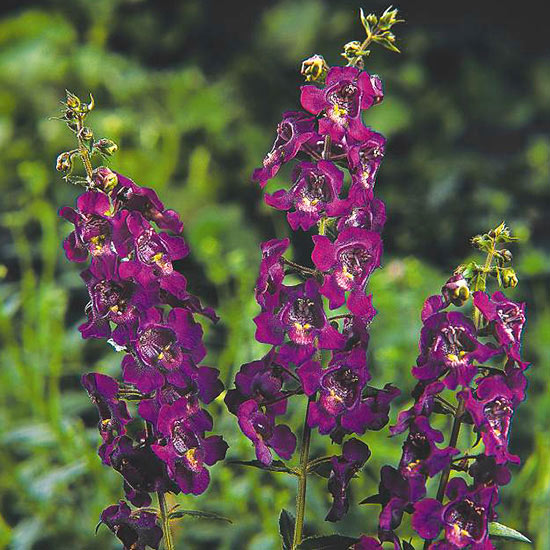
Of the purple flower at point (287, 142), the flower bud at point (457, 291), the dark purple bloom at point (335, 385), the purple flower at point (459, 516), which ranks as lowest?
the purple flower at point (459, 516)

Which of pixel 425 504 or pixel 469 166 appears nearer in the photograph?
pixel 425 504

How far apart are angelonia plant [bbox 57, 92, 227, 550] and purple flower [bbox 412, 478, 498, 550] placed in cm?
19

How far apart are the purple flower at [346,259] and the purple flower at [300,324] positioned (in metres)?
0.02

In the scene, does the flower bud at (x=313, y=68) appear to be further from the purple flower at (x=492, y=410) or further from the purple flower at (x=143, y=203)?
the purple flower at (x=492, y=410)

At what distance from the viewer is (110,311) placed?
0.80 metres

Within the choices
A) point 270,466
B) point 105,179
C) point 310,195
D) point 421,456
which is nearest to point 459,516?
point 421,456

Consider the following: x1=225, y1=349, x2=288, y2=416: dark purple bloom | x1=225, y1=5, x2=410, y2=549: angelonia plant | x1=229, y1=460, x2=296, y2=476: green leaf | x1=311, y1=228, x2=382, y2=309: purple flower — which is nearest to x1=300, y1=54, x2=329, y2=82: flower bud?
x1=225, y1=5, x2=410, y2=549: angelonia plant

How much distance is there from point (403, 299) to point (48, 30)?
1959 millimetres

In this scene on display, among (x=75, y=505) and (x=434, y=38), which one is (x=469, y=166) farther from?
(x=75, y=505)

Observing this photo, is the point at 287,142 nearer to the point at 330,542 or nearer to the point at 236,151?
the point at 330,542

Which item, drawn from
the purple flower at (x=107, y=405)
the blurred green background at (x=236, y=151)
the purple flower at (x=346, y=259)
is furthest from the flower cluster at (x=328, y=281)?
the blurred green background at (x=236, y=151)

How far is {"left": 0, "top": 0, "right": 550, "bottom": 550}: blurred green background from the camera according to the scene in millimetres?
2104

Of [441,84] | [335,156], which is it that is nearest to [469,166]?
[441,84]

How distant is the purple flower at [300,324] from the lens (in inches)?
31.4
